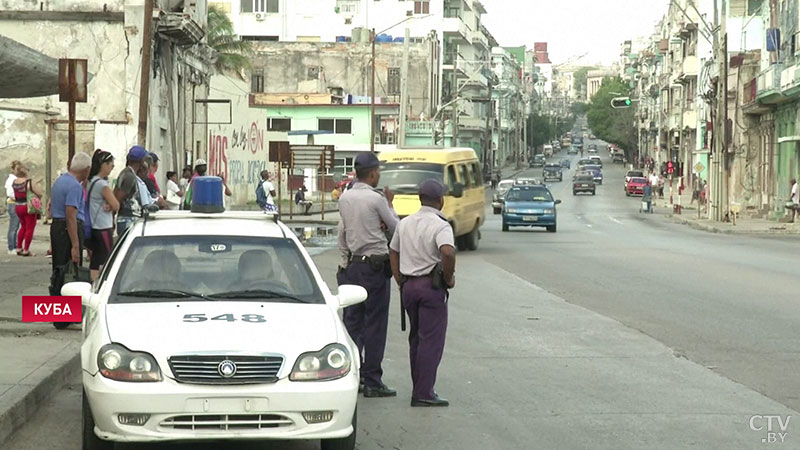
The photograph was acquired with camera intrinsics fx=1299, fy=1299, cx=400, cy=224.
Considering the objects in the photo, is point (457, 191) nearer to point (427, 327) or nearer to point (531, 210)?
point (531, 210)

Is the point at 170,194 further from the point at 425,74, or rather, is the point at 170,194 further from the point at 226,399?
the point at 425,74

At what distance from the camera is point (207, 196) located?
10.1m

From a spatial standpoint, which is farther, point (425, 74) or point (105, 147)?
point (425, 74)

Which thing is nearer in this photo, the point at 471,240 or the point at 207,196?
the point at 207,196

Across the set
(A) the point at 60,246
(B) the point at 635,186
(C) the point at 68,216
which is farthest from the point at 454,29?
(C) the point at 68,216

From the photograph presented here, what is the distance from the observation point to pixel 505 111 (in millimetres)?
159875

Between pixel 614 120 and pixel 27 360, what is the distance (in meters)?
152

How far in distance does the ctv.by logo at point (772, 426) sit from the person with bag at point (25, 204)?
1684 centimetres

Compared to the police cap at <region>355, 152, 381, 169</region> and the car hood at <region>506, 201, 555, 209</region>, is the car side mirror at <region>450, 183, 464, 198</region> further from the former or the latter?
the police cap at <region>355, 152, 381, 169</region>

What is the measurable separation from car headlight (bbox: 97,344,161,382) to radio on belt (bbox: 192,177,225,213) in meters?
2.55

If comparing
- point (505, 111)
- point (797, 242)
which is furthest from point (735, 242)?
point (505, 111)

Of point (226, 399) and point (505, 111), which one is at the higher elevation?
point (505, 111)

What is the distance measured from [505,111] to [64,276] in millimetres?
147741

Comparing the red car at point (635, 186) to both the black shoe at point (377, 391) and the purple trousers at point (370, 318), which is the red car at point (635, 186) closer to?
the purple trousers at point (370, 318)
